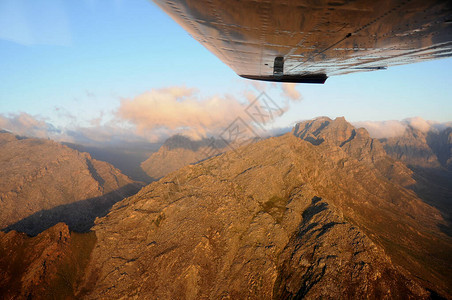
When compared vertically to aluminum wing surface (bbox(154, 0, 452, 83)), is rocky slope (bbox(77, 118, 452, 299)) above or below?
below

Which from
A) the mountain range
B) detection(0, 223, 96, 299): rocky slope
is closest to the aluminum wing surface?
the mountain range

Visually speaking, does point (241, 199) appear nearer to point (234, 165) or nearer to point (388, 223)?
point (234, 165)

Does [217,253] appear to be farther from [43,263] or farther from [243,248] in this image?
[43,263]

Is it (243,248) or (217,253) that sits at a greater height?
(243,248)

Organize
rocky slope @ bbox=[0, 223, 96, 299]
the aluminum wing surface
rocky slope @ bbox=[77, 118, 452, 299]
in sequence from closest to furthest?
the aluminum wing surface, rocky slope @ bbox=[0, 223, 96, 299], rocky slope @ bbox=[77, 118, 452, 299]

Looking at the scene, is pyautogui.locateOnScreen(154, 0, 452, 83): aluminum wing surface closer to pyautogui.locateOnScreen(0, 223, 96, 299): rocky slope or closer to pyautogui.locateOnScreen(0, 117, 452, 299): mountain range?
pyautogui.locateOnScreen(0, 117, 452, 299): mountain range

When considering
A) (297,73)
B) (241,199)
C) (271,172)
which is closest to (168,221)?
(241,199)

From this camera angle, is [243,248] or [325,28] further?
[243,248]

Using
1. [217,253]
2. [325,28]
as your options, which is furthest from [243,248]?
[325,28]

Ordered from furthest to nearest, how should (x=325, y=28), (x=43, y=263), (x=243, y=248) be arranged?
(x=243, y=248) → (x=43, y=263) → (x=325, y=28)
